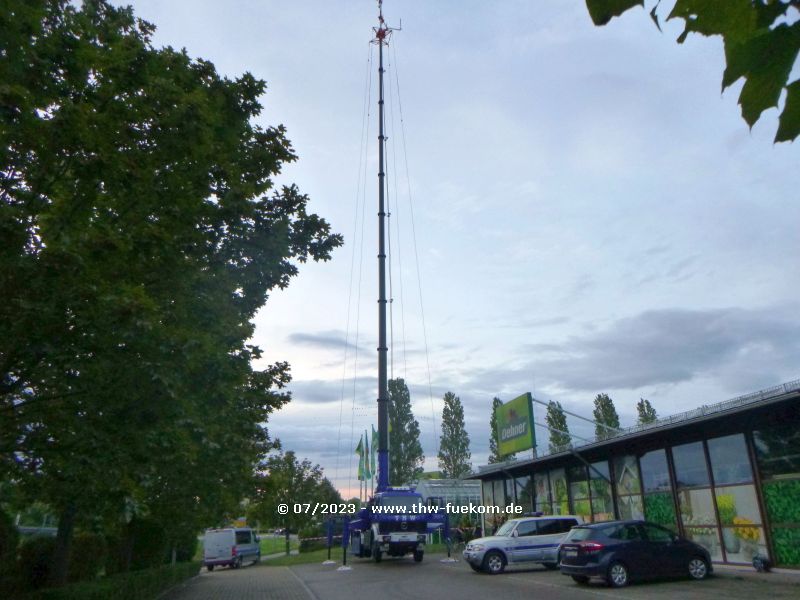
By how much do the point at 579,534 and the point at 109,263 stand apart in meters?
14.6

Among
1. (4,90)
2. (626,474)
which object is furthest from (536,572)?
(4,90)

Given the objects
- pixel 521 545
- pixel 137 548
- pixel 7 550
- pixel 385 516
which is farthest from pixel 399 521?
pixel 7 550

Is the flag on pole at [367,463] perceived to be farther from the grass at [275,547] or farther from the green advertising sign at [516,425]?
the grass at [275,547]

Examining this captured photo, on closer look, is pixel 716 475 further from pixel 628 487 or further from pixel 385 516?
pixel 385 516

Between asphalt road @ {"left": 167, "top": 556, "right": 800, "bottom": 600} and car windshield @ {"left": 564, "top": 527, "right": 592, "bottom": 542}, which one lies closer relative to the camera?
asphalt road @ {"left": 167, "top": 556, "right": 800, "bottom": 600}

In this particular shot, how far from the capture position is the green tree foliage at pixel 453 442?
2778 inches

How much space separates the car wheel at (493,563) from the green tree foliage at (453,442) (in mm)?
49254

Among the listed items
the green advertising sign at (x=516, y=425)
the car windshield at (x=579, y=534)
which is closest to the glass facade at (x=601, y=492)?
the green advertising sign at (x=516, y=425)

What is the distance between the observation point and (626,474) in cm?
2373

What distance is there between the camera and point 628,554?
1661 cm

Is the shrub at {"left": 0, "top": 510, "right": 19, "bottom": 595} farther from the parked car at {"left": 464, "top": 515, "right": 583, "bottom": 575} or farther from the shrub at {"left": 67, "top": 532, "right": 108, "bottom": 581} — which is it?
the parked car at {"left": 464, "top": 515, "right": 583, "bottom": 575}

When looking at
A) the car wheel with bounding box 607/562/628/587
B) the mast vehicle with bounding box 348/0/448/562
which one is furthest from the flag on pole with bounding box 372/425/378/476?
the car wheel with bounding box 607/562/628/587

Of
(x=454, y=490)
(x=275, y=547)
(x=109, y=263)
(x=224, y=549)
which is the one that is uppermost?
(x=109, y=263)

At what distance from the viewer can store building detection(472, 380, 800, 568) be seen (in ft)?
54.4
